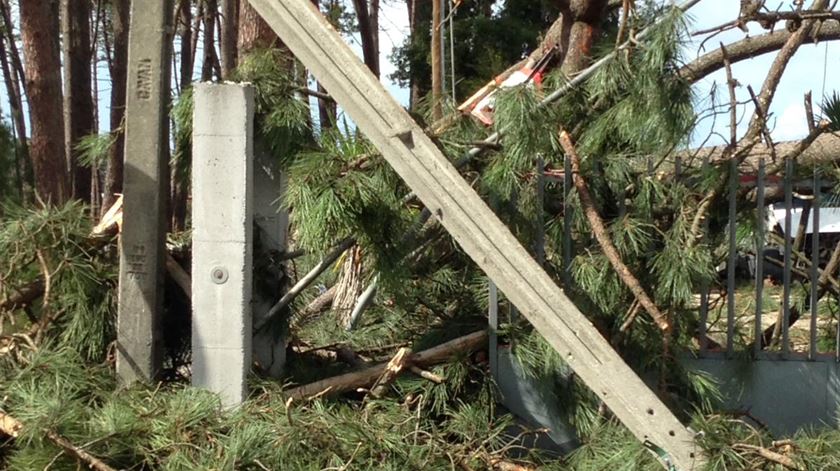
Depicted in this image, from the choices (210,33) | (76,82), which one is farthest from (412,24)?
(76,82)

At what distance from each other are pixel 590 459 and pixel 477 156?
1610mm

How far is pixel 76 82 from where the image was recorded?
12.9 metres

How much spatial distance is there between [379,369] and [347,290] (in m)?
1.08

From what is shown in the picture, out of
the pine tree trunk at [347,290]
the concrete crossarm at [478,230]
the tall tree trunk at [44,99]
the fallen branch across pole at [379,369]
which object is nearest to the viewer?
the concrete crossarm at [478,230]

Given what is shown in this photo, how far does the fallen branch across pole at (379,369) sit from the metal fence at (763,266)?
0.12 m

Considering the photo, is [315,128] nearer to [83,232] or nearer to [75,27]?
[83,232]

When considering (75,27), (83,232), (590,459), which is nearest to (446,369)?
(590,459)

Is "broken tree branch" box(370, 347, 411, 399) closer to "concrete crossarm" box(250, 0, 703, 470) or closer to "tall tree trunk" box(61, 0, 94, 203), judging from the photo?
"concrete crossarm" box(250, 0, 703, 470)

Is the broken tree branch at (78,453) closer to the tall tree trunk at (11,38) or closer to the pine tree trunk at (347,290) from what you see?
the pine tree trunk at (347,290)

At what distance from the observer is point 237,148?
173 inches

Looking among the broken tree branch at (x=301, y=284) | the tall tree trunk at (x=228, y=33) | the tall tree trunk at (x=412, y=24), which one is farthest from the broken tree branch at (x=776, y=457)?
the tall tree trunk at (x=412, y=24)

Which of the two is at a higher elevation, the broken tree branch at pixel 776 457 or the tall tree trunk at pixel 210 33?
the tall tree trunk at pixel 210 33

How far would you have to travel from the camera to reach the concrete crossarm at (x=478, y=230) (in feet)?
12.3

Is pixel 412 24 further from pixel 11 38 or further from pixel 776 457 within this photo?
pixel 776 457
